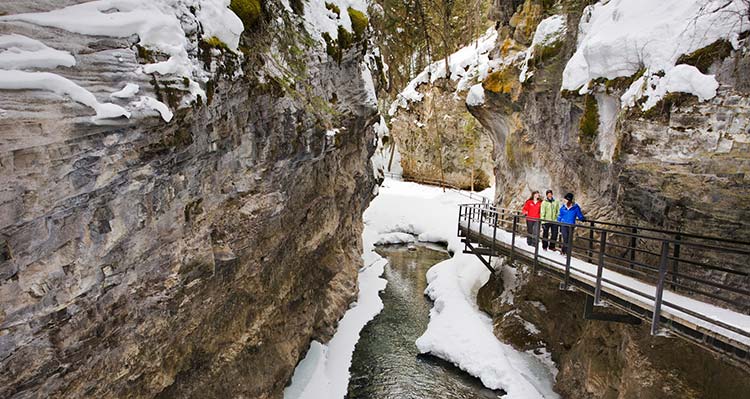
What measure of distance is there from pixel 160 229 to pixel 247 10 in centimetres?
426

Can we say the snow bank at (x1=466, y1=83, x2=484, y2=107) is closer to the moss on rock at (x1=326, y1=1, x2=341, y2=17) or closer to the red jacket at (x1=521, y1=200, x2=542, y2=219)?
the red jacket at (x1=521, y1=200, x2=542, y2=219)

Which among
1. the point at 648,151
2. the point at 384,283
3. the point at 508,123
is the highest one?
the point at 508,123

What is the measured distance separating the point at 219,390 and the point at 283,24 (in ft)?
25.9

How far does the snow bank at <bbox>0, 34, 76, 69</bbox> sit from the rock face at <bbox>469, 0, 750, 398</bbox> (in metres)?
8.46

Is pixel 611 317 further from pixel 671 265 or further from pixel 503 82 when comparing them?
pixel 503 82

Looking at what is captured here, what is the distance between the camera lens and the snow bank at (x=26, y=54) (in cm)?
378

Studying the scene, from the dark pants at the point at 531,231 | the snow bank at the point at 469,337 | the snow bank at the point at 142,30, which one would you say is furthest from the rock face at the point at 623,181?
the snow bank at the point at 142,30

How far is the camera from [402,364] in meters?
12.8

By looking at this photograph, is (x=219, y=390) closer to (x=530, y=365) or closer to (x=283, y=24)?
(x=283, y=24)

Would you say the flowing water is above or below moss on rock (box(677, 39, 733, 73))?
below

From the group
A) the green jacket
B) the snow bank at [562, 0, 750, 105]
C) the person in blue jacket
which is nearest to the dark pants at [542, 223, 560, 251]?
the green jacket

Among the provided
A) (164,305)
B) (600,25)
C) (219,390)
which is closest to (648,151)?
(600,25)

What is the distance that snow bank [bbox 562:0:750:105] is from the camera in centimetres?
611

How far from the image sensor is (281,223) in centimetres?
927
